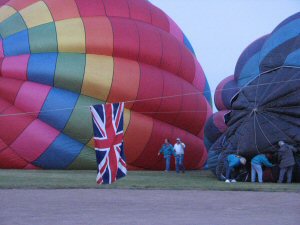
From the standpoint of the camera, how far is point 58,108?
12.7 metres

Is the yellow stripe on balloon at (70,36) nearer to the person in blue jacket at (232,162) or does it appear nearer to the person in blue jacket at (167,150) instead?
the person in blue jacket at (167,150)

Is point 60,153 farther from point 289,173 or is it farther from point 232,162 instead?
point 289,173

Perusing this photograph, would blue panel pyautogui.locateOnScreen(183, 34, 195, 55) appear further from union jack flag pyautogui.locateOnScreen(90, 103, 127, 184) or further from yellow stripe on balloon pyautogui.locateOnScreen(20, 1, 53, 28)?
union jack flag pyautogui.locateOnScreen(90, 103, 127, 184)

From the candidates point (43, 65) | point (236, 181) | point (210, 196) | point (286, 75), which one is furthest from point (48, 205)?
point (43, 65)

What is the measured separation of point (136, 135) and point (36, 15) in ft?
12.1

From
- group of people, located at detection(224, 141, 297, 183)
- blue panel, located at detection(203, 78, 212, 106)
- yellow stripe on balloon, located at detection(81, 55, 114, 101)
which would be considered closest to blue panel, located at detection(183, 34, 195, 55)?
blue panel, located at detection(203, 78, 212, 106)

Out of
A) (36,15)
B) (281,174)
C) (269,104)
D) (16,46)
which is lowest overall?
(281,174)

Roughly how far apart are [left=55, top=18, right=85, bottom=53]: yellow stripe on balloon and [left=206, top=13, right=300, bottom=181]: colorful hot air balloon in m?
3.86

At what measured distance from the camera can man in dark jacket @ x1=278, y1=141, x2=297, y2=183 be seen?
1013 centimetres

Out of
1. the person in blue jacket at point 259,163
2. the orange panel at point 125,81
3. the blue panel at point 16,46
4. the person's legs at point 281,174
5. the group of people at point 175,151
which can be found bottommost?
the person's legs at point 281,174

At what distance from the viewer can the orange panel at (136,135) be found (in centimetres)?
1331

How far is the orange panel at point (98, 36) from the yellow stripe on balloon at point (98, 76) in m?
0.18

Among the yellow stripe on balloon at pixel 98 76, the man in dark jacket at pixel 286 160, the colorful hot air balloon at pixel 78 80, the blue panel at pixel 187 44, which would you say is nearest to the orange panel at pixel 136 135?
the colorful hot air balloon at pixel 78 80

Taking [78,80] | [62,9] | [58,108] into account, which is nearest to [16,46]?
[62,9]
